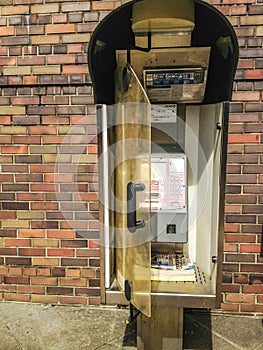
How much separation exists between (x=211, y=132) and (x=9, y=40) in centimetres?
188

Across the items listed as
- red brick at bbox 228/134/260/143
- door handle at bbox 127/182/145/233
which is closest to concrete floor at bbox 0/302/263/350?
door handle at bbox 127/182/145/233

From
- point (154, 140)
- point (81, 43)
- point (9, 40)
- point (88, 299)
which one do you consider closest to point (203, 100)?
point (154, 140)

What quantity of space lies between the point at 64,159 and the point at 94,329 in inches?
54.6

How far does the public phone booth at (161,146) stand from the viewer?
1.96m

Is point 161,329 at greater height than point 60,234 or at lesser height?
lesser

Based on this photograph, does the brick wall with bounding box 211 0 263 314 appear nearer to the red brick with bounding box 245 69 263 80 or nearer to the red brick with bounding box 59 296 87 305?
the red brick with bounding box 245 69 263 80

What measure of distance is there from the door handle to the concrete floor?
1246mm

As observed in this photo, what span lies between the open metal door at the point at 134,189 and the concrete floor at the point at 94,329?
882mm

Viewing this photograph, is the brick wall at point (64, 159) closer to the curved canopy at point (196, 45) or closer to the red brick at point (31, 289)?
the red brick at point (31, 289)

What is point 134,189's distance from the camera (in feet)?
6.34

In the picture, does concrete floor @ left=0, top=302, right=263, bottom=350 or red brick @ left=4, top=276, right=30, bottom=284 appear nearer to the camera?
concrete floor @ left=0, top=302, right=263, bottom=350

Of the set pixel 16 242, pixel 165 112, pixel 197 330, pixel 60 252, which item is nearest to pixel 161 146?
pixel 165 112

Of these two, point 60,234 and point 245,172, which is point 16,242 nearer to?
point 60,234

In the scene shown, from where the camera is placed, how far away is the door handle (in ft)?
6.33
